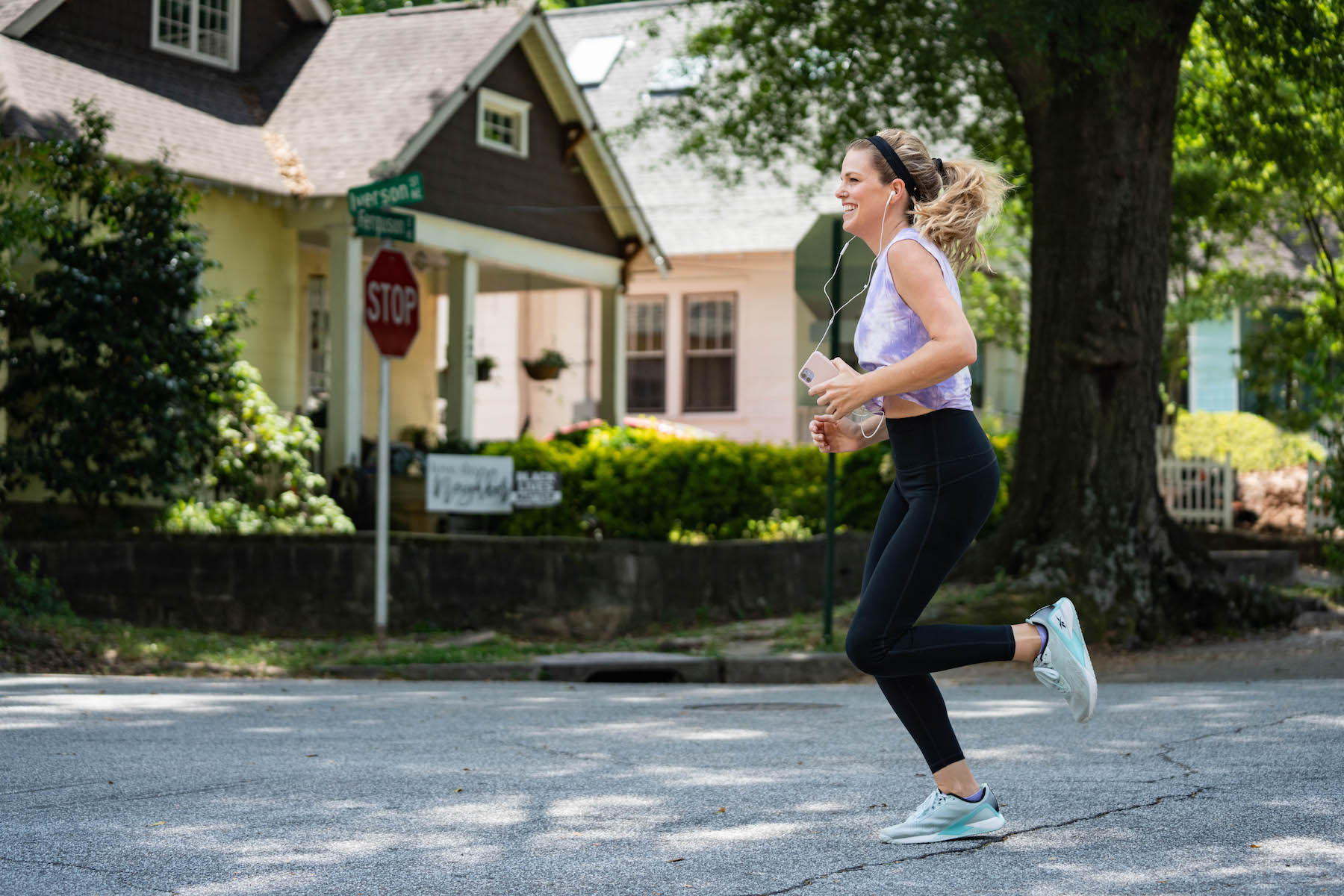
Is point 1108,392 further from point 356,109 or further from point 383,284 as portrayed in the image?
point 356,109

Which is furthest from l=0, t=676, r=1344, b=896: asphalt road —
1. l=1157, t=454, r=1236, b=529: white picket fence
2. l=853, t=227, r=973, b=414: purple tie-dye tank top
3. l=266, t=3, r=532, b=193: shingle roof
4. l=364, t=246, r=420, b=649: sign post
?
l=1157, t=454, r=1236, b=529: white picket fence

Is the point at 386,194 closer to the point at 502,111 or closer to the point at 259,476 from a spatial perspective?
the point at 259,476

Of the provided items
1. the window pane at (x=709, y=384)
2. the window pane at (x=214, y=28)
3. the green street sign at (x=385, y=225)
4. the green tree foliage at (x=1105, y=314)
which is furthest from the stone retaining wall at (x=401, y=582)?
the window pane at (x=709, y=384)

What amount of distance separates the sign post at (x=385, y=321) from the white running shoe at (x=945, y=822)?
298 inches

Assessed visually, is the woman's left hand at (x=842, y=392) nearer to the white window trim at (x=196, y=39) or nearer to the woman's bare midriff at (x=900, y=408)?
the woman's bare midriff at (x=900, y=408)

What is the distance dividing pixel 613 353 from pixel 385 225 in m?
11.0

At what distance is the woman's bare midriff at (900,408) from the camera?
4379 millimetres

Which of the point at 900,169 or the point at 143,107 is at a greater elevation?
the point at 143,107

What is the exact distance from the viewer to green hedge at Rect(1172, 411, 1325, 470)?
24.4 meters

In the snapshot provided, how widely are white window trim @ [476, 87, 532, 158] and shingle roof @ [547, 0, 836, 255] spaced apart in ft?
11.7

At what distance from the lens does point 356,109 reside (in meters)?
19.6

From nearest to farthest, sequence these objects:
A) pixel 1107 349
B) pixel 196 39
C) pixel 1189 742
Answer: pixel 1189 742 → pixel 1107 349 → pixel 196 39

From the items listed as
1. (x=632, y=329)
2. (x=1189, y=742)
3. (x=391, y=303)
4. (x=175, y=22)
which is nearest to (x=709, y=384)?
(x=632, y=329)

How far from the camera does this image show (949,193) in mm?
4488
